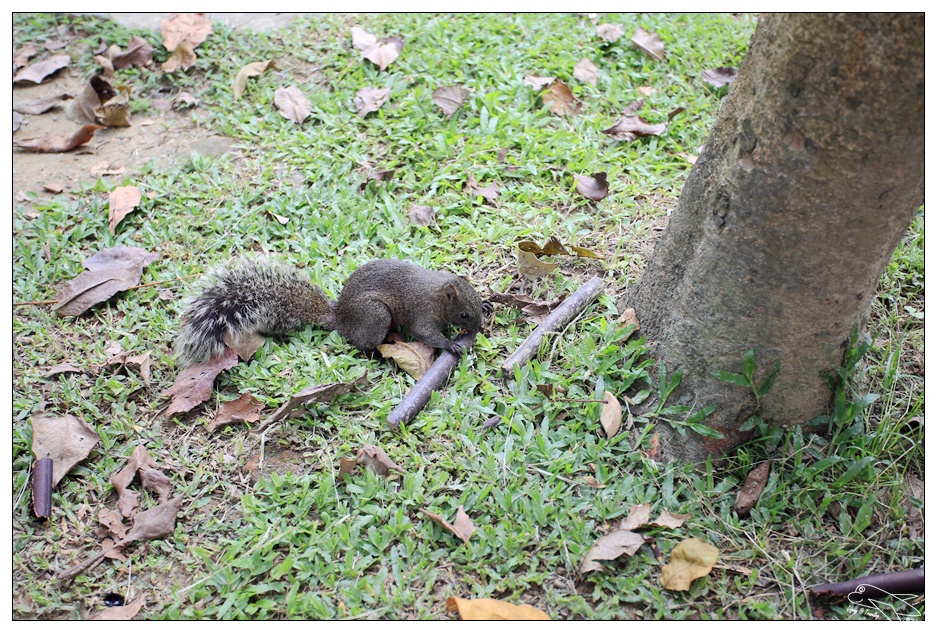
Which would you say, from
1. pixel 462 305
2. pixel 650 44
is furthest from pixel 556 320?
pixel 650 44

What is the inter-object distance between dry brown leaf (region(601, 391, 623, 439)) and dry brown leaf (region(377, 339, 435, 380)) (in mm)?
909

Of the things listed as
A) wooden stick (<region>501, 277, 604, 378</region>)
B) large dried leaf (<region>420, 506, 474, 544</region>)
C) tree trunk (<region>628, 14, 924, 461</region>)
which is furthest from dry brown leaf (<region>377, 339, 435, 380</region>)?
tree trunk (<region>628, 14, 924, 461</region>)

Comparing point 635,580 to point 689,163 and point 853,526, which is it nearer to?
point 853,526

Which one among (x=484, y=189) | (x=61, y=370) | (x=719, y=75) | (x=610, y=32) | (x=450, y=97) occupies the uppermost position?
(x=610, y=32)

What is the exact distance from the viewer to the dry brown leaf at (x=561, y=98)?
5168mm

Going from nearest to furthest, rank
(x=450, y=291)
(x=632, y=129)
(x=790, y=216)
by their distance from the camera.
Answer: (x=790, y=216)
(x=450, y=291)
(x=632, y=129)

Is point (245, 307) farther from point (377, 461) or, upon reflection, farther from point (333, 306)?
point (377, 461)

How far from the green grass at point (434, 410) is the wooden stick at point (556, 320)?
0.21 ft

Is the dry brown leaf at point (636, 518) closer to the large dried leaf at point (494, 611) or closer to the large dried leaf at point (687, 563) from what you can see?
the large dried leaf at point (687, 563)

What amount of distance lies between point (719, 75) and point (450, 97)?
6.52 ft

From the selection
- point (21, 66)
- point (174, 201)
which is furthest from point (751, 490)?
point (21, 66)

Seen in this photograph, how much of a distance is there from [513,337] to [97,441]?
2.01m

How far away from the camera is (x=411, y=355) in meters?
3.70

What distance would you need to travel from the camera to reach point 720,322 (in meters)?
2.94
